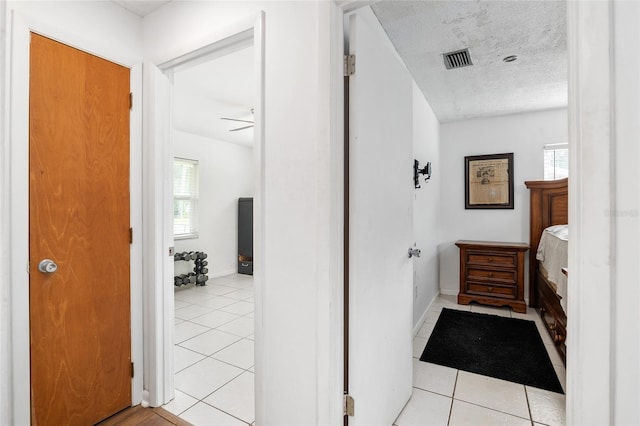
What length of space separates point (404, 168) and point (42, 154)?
195cm

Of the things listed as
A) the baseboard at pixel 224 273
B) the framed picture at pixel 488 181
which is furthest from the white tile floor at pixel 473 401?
the baseboard at pixel 224 273

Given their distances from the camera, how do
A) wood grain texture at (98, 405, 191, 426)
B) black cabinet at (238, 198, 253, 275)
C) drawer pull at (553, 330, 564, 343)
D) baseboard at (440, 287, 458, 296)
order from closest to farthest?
wood grain texture at (98, 405, 191, 426), drawer pull at (553, 330, 564, 343), baseboard at (440, 287, 458, 296), black cabinet at (238, 198, 253, 275)

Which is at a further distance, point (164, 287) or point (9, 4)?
point (164, 287)

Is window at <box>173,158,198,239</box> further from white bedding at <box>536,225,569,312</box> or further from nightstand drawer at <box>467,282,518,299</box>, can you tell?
white bedding at <box>536,225,569,312</box>

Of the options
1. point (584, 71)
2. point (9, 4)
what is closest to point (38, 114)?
point (9, 4)

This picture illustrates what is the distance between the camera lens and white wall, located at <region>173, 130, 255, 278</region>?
518 cm

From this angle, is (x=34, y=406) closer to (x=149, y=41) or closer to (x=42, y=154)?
(x=42, y=154)

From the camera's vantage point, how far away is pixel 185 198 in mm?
5148

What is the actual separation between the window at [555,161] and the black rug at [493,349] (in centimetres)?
191

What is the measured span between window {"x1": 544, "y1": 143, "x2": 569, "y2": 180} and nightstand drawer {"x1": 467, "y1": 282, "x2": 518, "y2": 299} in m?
1.51

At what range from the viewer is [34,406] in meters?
1.51

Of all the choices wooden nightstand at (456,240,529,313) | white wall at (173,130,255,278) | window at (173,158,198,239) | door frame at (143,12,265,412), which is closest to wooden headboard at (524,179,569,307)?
wooden nightstand at (456,240,529,313)

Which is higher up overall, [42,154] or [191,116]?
[191,116]

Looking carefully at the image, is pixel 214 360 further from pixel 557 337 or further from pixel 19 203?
pixel 557 337
